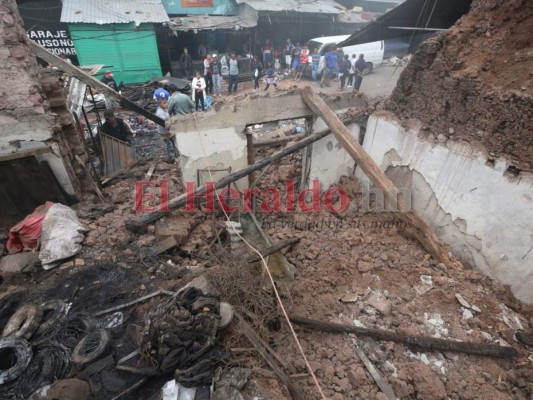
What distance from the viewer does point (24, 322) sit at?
3.50 meters

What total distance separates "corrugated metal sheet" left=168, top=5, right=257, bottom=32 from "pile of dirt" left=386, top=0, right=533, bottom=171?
15415 millimetres

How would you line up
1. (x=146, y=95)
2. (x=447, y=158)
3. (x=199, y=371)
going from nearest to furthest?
(x=199, y=371) < (x=447, y=158) < (x=146, y=95)

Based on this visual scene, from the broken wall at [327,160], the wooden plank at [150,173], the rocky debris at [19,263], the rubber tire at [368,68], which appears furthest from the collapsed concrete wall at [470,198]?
the rubber tire at [368,68]

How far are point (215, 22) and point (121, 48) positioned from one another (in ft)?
19.3

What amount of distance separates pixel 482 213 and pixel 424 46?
293 centimetres

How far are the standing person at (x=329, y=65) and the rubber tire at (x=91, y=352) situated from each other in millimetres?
15405

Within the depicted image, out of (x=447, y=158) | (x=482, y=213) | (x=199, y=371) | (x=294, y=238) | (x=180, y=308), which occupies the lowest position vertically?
(x=294, y=238)

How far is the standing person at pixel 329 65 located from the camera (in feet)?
48.2

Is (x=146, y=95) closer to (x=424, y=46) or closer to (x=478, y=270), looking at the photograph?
(x=424, y=46)

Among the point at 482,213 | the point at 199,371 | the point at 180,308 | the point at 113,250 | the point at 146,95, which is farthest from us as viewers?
the point at 146,95

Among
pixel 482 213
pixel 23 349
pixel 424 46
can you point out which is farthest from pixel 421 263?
pixel 23 349

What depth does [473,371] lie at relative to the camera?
11.1 feet

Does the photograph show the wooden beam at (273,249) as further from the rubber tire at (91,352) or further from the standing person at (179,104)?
the standing person at (179,104)

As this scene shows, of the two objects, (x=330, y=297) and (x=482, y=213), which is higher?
(x=482, y=213)
